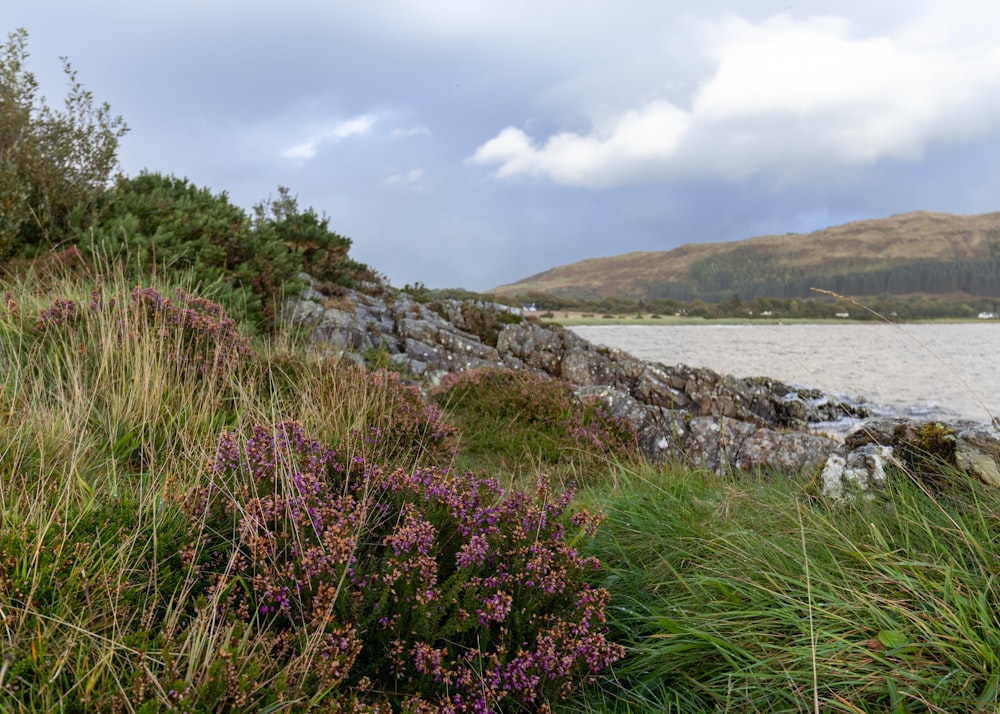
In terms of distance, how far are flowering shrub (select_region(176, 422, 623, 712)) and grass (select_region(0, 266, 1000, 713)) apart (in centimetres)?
4

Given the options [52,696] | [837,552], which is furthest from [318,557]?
[837,552]

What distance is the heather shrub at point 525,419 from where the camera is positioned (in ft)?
23.7

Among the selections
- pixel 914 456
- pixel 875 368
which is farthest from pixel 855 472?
pixel 875 368

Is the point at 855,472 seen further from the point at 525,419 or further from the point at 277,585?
the point at 525,419

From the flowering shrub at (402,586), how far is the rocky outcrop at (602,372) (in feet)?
13.0

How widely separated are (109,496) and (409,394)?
147 inches

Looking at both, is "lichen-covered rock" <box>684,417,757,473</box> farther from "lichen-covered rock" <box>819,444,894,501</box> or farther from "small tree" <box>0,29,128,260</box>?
"small tree" <box>0,29,128,260</box>

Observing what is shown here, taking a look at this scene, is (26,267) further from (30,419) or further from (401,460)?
(401,460)

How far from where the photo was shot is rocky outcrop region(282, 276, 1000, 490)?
332 inches

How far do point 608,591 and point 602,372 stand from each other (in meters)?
9.22

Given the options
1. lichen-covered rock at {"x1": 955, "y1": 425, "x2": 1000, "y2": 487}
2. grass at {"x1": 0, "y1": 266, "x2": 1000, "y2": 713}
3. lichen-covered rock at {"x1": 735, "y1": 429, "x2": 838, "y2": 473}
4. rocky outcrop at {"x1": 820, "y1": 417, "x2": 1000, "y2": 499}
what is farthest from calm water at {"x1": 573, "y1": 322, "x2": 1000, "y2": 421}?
grass at {"x1": 0, "y1": 266, "x2": 1000, "y2": 713}

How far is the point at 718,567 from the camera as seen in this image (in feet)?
10.3

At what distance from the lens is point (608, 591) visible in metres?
3.37

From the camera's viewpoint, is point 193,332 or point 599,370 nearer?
point 193,332
